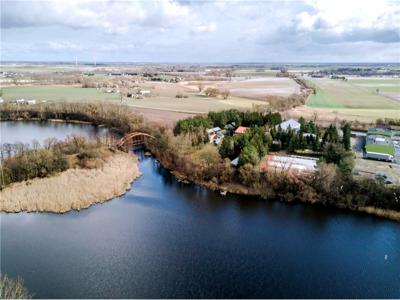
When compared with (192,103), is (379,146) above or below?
below

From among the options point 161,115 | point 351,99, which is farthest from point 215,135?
point 351,99

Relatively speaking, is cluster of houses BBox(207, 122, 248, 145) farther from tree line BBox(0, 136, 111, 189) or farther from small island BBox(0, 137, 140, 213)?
tree line BBox(0, 136, 111, 189)

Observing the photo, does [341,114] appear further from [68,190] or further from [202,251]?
[68,190]

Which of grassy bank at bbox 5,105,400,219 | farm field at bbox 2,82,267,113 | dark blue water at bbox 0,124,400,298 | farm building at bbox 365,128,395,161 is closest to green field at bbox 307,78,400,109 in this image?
farm field at bbox 2,82,267,113

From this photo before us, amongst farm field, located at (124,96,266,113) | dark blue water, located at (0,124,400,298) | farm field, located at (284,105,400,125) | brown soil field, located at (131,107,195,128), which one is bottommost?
dark blue water, located at (0,124,400,298)

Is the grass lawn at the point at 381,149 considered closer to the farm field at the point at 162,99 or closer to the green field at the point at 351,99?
the green field at the point at 351,99

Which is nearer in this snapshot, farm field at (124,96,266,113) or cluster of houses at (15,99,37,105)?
farm field at (124,96,266,113)
